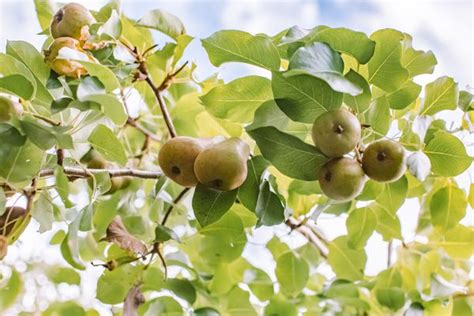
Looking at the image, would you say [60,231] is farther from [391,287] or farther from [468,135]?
[468,135]

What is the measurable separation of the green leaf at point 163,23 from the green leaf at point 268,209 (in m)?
0.28

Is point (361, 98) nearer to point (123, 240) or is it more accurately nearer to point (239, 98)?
point (239, 98)

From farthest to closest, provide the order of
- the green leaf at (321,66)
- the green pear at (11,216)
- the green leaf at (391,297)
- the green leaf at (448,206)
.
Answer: the green leaf at (391,297)
the green leaf at (448,206)
the green pear at (11,216)
the green leaf at (321,66)

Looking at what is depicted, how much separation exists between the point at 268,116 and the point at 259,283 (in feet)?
1.60

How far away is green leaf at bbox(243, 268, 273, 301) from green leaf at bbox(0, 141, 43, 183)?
510 mm

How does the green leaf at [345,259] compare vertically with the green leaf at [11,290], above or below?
above

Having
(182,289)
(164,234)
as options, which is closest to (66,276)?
(182,289)

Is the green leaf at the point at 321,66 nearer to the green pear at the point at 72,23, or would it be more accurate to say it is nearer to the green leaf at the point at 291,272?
the green pear at the point at 72,23

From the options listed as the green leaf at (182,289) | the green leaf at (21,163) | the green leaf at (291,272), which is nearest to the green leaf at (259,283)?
the green leaf at (291,272)

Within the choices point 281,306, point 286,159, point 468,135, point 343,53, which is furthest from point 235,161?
point 281,306

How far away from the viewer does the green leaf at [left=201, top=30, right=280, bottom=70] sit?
2.35 feet

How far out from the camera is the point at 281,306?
3.75 feet

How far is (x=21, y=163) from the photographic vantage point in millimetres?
750

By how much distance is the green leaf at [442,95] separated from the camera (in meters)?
0.82
